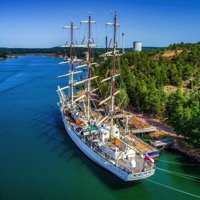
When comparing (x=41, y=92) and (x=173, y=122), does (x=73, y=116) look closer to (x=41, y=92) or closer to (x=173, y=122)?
(x=173, y=122)

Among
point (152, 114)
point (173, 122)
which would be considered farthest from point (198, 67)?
point (173, 122)

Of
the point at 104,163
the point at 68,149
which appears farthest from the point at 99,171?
the point at 68,149

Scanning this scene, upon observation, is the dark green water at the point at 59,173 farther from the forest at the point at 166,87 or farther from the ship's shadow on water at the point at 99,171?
the forest at the point at 166,87

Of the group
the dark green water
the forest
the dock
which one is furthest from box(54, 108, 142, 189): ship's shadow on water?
the forest

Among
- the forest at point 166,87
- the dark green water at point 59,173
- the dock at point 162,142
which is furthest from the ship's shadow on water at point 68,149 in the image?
the forest at point 166,87

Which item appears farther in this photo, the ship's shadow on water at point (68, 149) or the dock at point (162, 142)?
the dock at point (162, 142)
